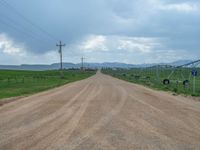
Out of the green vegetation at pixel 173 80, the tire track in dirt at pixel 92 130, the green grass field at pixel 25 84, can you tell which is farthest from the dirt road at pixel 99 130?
the green vegetation at pixel 173 80

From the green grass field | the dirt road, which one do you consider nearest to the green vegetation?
the green grass field

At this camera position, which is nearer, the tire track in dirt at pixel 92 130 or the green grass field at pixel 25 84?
the tire track in dirt at pixel 92 130

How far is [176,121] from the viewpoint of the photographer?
43.9 feet

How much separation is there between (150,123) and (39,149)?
5244 millimetres

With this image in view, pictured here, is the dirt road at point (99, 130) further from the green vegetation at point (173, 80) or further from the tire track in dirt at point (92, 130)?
the green vegetation at point (173, 80)

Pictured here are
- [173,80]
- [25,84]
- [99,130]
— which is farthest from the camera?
[173,80]

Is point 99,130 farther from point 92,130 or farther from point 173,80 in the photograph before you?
point 173,80

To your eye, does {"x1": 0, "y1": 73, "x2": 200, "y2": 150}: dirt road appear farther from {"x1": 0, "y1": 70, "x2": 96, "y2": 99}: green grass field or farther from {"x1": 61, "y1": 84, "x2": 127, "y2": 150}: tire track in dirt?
{"x1": 0, "y1": 70, "x2": 96, "y2": 99}: green grass field

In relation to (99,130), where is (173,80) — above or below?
below

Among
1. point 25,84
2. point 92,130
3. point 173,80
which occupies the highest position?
point 92,130

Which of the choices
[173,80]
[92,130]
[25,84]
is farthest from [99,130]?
[173,80]

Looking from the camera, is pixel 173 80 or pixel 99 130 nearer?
pixel 99 130

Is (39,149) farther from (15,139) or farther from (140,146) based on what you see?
(140,146)

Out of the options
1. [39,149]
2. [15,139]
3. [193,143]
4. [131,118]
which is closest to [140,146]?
[193,143]
